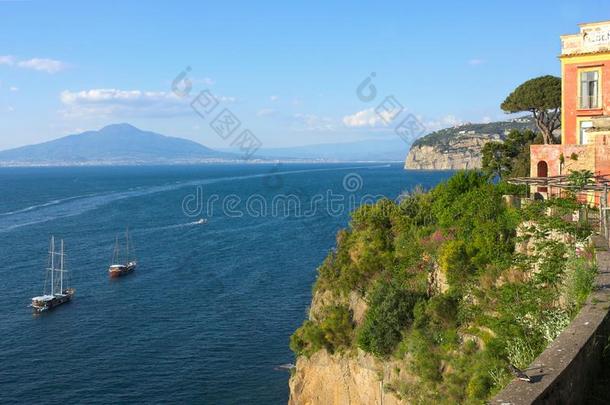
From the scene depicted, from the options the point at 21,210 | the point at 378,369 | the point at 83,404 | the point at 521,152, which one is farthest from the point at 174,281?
the point at 21,210

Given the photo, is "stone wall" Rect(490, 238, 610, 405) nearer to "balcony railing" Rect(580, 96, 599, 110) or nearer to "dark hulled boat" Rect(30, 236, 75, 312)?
"balcony railing" Rect(580, 96, 599, 110)

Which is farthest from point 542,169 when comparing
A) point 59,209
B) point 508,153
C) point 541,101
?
point 59,209

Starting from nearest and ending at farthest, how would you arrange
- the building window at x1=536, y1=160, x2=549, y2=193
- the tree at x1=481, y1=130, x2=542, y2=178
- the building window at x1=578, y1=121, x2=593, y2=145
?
the building window at x1=578, y1=121, x2=593, y2=145, the building window at x1=536, y1=160, x2=549, y2=193, the tree at x1=481, y1=130, x2=542, y2=178

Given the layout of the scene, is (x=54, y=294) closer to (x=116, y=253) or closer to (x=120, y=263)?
(x=120, y=263)

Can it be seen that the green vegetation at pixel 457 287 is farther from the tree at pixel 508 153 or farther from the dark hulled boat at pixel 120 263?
the dark hulled boat at pixel 120 263

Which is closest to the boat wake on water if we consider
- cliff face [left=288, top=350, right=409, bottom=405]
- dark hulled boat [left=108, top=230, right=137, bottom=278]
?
dark hulled boat [left=108, top=230, right=137, bottom=278]

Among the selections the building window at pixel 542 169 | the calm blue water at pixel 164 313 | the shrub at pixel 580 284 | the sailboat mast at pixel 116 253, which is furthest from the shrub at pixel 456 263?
the sailboat mast at pixel 116 253

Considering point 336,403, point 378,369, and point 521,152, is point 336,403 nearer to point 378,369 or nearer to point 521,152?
point 378,369
